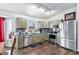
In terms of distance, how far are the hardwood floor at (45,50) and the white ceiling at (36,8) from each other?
57 cm

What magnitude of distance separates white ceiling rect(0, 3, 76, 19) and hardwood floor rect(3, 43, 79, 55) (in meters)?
0.57

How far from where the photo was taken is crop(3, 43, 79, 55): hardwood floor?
2205 mm

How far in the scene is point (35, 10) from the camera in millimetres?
2230

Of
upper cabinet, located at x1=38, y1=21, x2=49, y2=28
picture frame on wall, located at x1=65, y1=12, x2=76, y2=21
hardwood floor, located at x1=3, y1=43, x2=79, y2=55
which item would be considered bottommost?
hardwood floor, located at x1=3, y1=43, x2=79, y2=55

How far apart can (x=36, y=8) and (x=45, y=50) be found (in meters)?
0.81

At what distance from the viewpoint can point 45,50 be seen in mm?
2227

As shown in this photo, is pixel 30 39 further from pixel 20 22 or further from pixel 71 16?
pixel 71 16

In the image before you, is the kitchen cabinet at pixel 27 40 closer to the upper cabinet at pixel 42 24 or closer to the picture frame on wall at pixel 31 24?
the picture frame on wall at pixel 31 24

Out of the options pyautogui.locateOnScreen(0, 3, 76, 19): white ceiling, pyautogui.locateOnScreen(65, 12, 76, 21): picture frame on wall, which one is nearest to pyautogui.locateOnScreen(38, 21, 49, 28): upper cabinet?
pyautogui.locateOnScreen(0, 3, 76, 19): white ceiling

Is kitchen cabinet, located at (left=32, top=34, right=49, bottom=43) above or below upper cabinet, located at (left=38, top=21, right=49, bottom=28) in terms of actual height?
below

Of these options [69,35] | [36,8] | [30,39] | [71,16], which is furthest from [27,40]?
[71,16]

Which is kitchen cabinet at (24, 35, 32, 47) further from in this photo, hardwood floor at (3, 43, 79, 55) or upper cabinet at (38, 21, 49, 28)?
upper cabinet at (38, 21, 49, 28)

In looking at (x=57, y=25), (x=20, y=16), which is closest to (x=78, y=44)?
(x=57, y=25)

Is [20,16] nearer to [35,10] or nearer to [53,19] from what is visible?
[35,10]
